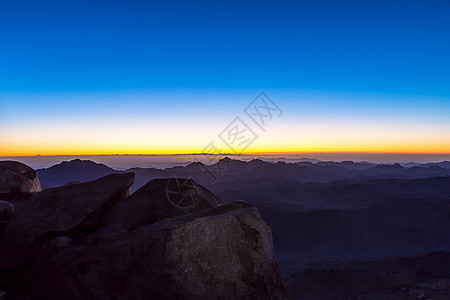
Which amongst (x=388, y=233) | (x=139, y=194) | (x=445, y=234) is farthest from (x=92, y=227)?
(x=445, y=234)

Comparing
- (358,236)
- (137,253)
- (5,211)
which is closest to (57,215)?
(5,211)

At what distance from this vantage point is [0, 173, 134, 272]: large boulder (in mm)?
7895

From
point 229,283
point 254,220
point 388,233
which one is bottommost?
point 388,233

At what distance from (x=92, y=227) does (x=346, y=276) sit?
52.8 feet

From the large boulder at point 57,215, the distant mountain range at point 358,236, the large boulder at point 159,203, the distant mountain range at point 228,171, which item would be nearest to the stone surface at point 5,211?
the large boulder at point 57,215

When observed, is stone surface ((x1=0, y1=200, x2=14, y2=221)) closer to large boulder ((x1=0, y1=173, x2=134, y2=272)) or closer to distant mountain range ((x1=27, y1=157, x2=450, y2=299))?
large boulder ((x1=0, y1=173, x2=134, y2=272))

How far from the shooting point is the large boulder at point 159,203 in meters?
8.41

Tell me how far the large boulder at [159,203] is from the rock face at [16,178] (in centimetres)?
538

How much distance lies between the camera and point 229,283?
697 cm

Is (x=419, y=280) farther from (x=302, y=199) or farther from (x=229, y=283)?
(x=302, y=199)

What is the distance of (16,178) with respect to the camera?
38.6 ft

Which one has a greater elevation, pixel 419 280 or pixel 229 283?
pixel 229 283

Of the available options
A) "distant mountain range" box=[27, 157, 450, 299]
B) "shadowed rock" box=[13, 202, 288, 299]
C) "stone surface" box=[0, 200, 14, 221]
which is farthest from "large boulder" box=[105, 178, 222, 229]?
"distant mountain range" box=[27, 157, 450, 299]

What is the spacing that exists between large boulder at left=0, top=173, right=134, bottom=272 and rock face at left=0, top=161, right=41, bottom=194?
376 centimetres
